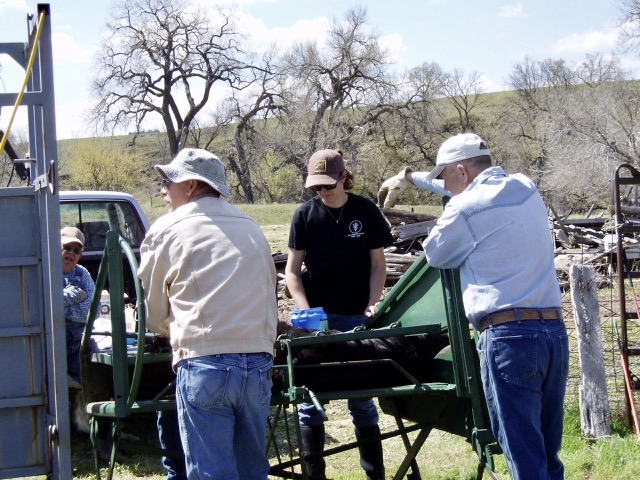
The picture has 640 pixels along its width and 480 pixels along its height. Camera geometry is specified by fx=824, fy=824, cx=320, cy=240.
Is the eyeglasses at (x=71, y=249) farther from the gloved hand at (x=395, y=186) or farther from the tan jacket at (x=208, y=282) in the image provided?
the tan jacket at (x=208, y=282)

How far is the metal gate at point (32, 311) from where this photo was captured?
3.85 metres

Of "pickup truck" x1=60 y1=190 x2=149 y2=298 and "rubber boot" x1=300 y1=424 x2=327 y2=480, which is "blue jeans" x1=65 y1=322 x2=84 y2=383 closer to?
"pickup truck" x1=60 y1=190 x2=149 y2=298

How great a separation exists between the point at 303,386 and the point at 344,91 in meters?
49.6

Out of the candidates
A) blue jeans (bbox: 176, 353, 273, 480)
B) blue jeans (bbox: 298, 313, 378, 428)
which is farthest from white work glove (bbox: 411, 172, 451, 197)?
blue jeans (bbox: 176, 353, 273, 480)

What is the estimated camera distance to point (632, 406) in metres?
5.65

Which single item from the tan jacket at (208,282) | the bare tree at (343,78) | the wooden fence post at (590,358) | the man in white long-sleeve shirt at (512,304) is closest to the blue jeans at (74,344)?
the tan jacket at (208,282)

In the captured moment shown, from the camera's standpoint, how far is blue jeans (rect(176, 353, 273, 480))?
119 inches

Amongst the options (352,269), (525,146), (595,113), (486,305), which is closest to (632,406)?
(352,269)

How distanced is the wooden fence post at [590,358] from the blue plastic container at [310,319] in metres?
2.18

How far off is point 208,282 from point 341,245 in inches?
69.8

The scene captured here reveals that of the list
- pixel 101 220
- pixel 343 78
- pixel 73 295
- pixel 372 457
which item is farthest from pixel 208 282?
pixel 343 78

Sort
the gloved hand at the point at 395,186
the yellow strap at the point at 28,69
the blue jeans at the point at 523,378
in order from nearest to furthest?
the blue jeans at the point at 523,378
the yellow strap at the point at 28,69
the gloved hand at the point at 395,186

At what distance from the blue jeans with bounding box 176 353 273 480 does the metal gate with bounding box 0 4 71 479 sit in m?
1.01

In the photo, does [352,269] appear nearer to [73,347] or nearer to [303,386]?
[303,386]
